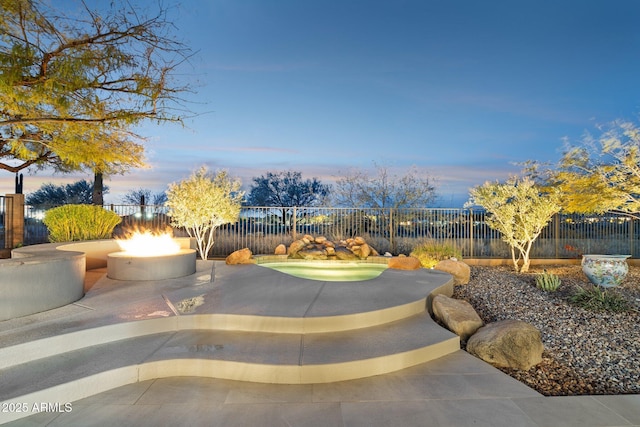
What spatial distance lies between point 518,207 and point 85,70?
32.5 feet

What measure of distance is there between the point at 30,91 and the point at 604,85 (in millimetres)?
17012

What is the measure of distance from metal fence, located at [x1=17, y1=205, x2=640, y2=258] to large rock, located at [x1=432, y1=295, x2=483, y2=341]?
711 centimetres

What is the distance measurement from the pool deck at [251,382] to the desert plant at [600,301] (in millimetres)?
2769

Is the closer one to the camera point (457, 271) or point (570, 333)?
point (570, 333)

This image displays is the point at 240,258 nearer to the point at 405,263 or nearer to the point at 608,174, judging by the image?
the point at 405,263

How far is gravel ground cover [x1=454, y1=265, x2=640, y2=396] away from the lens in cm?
320

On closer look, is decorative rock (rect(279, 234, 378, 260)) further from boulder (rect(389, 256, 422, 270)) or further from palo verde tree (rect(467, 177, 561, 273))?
palo verde tree (rect(467, 177, 561, 273))

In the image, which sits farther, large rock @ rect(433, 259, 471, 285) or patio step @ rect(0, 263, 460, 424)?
large rock @ rect(433, 259, 471, 285)

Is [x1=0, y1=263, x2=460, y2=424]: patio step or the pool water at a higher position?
[x1=0, y1=263, x2=460, y2=424]: patio step

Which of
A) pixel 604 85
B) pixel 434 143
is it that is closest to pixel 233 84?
pixel 434 143

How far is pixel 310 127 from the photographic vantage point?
14.5 meters

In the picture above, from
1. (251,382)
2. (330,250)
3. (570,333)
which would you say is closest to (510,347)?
(570,333)

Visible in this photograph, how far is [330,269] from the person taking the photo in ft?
29.4

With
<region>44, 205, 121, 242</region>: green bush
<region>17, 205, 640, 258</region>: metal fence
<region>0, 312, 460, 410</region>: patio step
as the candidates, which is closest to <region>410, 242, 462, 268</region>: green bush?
<region>17, 205, 640, 258</region>: metal fence
